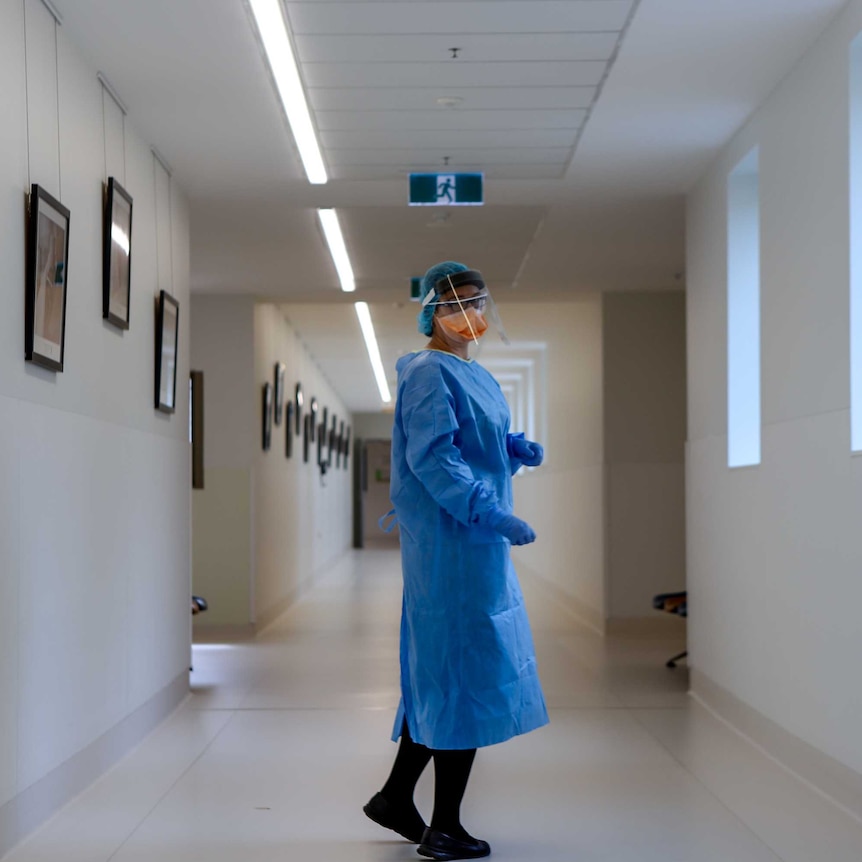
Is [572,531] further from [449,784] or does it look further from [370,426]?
[370,426]

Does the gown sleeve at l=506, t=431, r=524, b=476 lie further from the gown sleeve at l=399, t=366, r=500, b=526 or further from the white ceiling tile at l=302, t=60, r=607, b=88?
the white ceiling tile at l=302, t=60, r=607, b=88

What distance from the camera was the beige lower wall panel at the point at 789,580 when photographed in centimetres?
416

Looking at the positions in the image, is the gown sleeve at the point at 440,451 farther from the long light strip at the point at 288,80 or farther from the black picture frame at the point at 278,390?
the black picture frame at the point at 278,390

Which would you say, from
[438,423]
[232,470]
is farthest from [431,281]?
[232,470]

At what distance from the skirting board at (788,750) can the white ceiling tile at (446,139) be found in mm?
2765

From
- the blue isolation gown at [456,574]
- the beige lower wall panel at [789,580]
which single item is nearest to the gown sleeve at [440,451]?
the blue isolation gown at [456,574]

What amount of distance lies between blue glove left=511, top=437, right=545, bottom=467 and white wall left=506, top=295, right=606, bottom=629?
6.49m

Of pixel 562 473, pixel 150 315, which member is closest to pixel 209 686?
pixel 150 315

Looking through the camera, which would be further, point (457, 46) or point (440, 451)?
point (457, 46)

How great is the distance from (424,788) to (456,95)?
2.84 m

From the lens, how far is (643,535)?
1002 cm

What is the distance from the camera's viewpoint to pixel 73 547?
14.3ft

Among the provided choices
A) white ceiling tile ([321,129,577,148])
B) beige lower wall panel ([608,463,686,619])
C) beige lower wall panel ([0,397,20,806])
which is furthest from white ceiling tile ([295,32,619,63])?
beige lower wall panel ([608,463,686,619])

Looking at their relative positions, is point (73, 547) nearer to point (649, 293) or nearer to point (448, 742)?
point (448, 742)
